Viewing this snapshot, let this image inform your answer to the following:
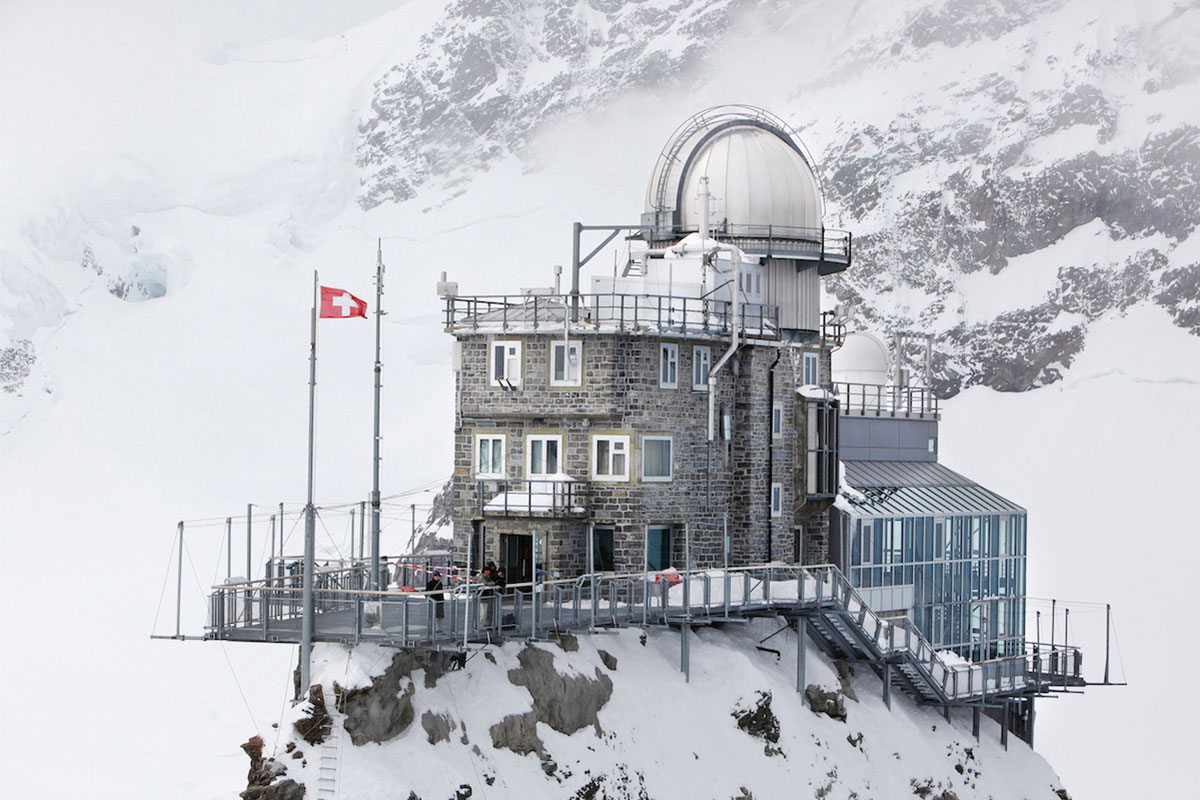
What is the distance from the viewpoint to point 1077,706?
321ft

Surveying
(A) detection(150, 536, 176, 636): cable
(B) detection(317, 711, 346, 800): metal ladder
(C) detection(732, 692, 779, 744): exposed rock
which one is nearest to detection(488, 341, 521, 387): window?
(C) detection(732, 692, 779, 744): exposed rock

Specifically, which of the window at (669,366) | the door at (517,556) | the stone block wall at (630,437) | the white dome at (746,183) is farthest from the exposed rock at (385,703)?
the white dome at (746,183)

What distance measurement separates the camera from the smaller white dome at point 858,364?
70.4 metres

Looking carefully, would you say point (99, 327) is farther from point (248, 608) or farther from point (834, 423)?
point (248, 608)

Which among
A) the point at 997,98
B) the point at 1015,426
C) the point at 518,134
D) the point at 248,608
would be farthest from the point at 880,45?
the point at 248,608

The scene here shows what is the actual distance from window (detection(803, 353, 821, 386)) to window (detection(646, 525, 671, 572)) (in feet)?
35.8

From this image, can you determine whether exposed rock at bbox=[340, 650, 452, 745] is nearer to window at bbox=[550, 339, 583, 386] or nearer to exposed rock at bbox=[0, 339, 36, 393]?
window at bbox=[550, 339, 583, 386]

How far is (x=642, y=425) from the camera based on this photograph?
4731cm

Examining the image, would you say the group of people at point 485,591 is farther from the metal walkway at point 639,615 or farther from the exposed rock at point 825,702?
the exposed rock at point 825,702

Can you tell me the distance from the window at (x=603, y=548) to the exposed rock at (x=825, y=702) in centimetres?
607

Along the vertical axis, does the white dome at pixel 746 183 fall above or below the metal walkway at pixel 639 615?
above

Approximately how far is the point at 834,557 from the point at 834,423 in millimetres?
4060

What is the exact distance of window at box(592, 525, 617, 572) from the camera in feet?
156

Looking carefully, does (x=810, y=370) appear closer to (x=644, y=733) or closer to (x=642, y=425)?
(x=642, y=425)
